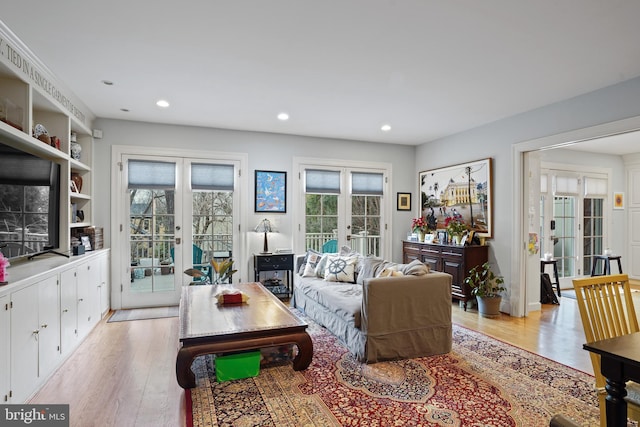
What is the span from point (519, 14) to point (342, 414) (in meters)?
2.87

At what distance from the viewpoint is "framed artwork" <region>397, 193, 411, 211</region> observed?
643 cm

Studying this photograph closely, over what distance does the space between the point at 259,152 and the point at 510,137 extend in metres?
3.57

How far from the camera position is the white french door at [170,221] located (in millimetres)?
4953

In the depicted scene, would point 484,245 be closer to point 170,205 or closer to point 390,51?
point 390,51

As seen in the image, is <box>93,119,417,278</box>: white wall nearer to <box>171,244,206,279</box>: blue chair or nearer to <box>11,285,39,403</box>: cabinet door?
<box>171,244,206,279</box>: blue chair

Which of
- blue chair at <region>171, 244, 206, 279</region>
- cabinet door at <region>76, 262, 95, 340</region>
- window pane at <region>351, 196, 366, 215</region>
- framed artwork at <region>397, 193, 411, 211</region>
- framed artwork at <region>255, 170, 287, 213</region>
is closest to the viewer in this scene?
cabinet door at <region>76, 262, 95, 340</region>

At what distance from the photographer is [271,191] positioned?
18.3ft

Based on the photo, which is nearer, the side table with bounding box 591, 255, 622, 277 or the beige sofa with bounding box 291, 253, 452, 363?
the beige sofa with bounding box 291, 253, 452, 363

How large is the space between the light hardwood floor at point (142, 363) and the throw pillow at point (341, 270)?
1446mm

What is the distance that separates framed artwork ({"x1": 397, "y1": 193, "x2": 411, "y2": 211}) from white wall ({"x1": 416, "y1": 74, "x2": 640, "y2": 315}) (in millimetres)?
718

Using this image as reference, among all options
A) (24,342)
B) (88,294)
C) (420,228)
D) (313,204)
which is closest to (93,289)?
(88,294)

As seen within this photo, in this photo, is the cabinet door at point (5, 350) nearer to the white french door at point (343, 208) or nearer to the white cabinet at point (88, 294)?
the white cabinet at point (88, 294)

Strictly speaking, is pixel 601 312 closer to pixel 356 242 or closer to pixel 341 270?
pixel 341 270

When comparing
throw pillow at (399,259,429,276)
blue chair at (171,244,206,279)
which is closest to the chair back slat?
throw pillow at (399,259,429,276)
